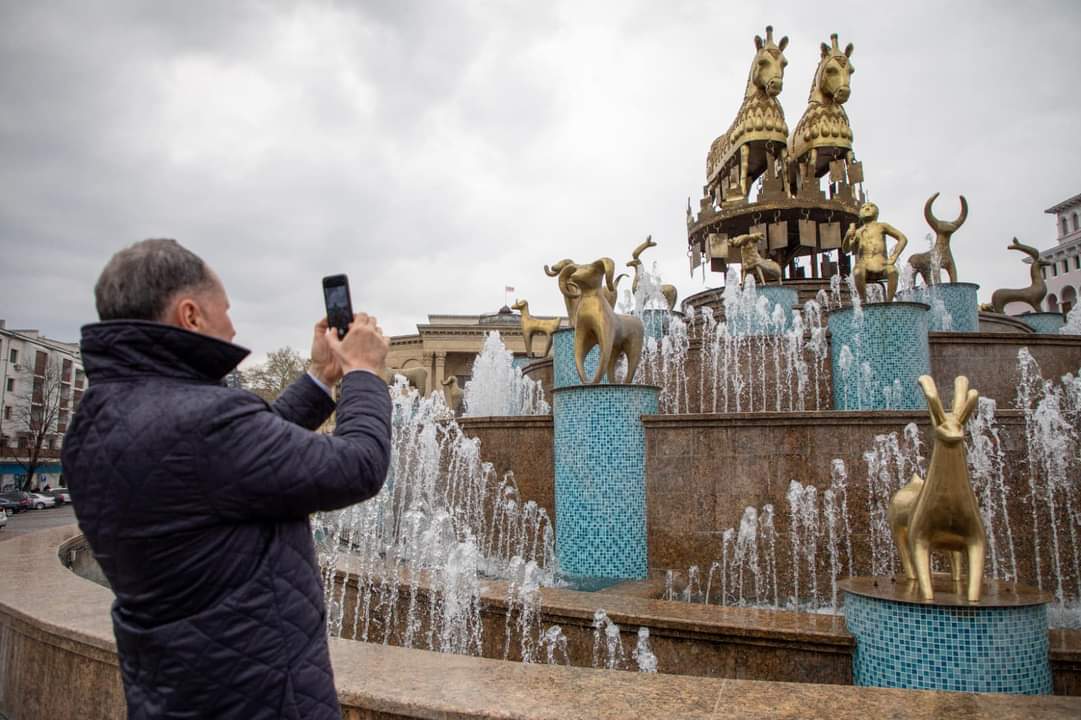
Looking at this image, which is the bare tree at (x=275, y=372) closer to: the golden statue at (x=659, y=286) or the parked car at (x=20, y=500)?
the parked car at (x=20, y=500)

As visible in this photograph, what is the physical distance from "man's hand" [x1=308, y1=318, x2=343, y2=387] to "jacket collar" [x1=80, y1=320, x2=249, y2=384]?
0.42 meters

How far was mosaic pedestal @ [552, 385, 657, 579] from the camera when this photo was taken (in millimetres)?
8836

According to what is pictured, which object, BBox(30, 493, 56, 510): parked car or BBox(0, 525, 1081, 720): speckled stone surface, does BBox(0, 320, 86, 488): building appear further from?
BBox(0, 525, 1081, 720): speckled stone surface

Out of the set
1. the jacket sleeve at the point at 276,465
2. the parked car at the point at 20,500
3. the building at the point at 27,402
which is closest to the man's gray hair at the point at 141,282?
the jacket sleeve at the point at 276,465

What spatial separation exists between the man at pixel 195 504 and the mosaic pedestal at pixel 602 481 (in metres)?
7.34

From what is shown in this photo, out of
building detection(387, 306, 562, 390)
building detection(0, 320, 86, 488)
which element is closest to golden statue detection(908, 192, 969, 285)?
building detection(387, 306, 562, 390)

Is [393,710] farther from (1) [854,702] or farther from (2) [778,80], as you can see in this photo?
(2) [778,80]

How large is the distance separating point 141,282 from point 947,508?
499 centimetres

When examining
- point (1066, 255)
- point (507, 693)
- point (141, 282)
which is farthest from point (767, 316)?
point (1066, 255)

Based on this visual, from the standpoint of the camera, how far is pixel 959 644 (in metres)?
4.59

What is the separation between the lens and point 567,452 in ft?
30.5

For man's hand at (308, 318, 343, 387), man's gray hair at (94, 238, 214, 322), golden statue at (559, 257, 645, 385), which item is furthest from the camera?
golden statue at (559, 257, 645, 385)

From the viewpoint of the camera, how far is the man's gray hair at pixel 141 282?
1.75 metres

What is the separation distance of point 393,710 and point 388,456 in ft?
5.21
